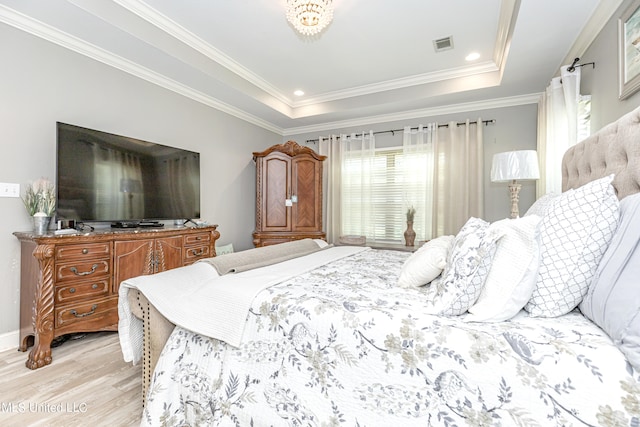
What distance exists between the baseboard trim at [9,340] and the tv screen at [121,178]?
930 millimetres

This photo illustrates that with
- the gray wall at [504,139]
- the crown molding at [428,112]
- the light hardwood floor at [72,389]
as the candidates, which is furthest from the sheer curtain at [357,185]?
the light hardwood floor at [72,389]

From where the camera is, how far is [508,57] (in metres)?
2.76

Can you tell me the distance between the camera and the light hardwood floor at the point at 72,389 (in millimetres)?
1485

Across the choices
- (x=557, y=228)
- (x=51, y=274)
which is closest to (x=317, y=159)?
(x=51, y=274)

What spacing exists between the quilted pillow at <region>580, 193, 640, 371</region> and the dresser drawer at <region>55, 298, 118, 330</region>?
295 centimetres

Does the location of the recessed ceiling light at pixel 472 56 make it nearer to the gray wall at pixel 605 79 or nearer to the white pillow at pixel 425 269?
the gray wall at pixel 605 79

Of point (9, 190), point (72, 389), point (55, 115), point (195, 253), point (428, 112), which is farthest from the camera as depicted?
point (428, 112)

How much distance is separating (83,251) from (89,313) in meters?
0.48

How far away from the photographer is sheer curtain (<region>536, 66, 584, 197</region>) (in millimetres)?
2439

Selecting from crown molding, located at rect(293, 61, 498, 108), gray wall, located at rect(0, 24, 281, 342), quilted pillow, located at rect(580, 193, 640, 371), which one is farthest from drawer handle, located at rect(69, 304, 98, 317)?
crown molding, located at rect(293, 61, 498, 108)

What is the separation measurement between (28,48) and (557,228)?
3.60 metres

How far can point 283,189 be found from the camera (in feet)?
13.9

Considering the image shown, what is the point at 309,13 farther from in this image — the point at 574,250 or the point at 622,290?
the point at 622,290

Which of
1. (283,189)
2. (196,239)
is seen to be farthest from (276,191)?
(196,239)
